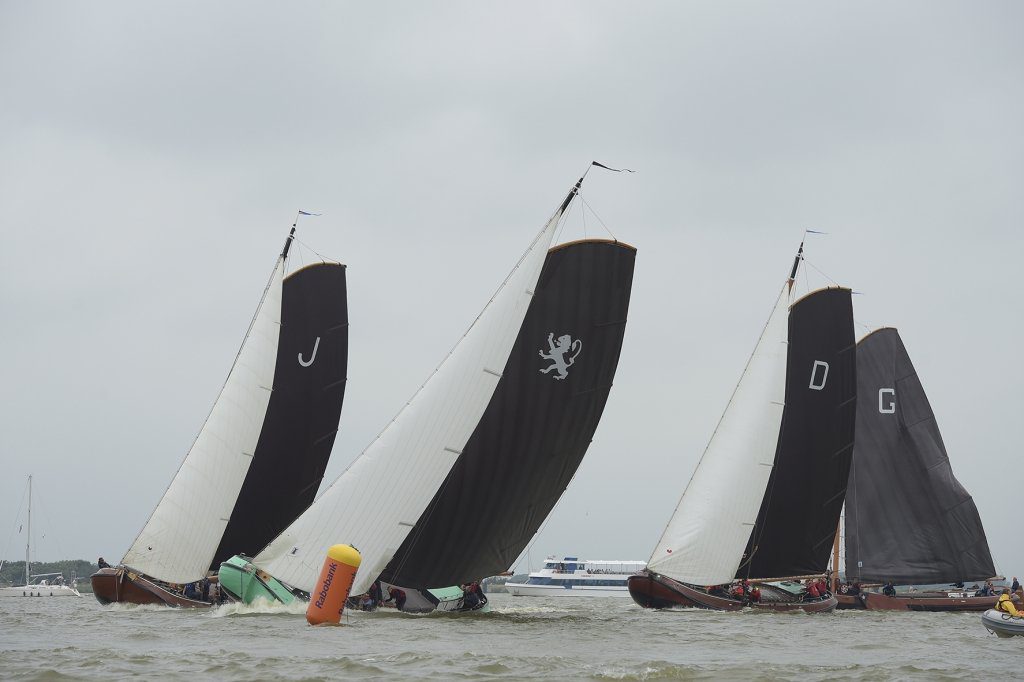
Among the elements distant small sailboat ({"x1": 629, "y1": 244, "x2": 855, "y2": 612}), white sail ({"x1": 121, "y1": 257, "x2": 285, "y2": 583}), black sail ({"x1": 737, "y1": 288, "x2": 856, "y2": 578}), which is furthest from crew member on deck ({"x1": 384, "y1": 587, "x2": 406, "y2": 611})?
black sail ({"x1": 737, "y1": 288, "x2": 856, "y2": 578})

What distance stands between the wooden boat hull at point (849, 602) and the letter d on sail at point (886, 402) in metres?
8.63

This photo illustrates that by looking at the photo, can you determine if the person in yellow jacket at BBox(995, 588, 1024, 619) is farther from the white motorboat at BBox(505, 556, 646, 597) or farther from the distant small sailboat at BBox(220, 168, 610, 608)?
the white motorboat at BBox(505, 556, 646, 597)

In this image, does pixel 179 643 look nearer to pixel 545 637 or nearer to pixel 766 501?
pixel 545 637

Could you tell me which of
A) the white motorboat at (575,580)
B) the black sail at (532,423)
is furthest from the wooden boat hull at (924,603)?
the white motorboat at (575,580)

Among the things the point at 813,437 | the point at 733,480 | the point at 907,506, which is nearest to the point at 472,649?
the point at 733,480

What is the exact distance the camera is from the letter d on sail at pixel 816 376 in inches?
1746

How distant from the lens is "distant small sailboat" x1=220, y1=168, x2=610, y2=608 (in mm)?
30109

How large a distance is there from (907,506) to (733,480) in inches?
536

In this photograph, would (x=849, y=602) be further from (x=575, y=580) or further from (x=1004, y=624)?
(x=575, y=580)

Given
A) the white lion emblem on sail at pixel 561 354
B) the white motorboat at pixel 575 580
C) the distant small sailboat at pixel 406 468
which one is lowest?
the white motorboat at pixel 575 580

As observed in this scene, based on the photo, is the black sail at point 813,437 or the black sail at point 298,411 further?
Result: the black sail at point 813,437

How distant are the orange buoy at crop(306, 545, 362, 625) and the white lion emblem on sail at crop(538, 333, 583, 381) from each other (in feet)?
29.1

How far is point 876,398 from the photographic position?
2099 inches

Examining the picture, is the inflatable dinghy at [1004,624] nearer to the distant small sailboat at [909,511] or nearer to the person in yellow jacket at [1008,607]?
the person in yellow jacket at [1008,607]
